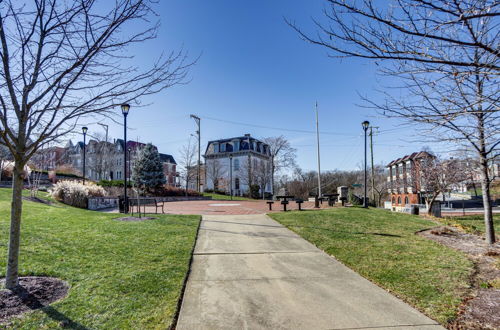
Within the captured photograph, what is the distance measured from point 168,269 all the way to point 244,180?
42.7 metres

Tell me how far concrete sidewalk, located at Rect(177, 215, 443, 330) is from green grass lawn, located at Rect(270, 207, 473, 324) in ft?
0.97

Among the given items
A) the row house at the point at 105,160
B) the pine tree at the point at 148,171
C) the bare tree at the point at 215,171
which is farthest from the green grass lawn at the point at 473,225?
the row house at the point at 105,160

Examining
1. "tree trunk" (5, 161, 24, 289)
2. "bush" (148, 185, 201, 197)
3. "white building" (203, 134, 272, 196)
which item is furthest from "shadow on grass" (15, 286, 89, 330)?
"white building" (203, 134, 272, 196)

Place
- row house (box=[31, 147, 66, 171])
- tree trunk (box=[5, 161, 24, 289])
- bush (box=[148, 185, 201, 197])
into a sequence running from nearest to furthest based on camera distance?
tree trunk (box=[5, 161, 24, 289]) < row house (box=[31, 147, 66, 171]) < bush (box=[148, 185, 201, 197])

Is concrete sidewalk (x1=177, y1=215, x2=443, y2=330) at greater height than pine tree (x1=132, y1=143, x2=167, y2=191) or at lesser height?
lesser

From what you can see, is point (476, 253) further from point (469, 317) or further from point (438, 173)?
point (438, 173)

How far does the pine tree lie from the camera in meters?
29.6

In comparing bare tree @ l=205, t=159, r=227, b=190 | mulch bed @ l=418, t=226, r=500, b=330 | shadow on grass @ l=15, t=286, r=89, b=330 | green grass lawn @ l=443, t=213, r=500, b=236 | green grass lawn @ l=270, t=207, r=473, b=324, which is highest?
bare tree @ l=205, t=159, r=227, b=190

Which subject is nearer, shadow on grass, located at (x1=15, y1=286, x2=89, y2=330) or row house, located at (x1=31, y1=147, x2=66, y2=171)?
shadow on grass, located at (x1=15, y1=286, x2=89, y2=330)

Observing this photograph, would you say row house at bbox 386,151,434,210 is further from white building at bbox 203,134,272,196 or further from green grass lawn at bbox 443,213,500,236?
white building at bbox 203,134,272,196

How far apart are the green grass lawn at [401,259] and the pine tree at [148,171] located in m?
23.4

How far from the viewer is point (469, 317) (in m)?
3.27

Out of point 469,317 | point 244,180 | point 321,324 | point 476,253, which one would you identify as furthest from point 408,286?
point 244,180

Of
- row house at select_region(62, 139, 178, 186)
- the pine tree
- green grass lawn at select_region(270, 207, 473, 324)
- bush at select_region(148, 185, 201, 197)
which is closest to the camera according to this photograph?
green grass lawn at select_region(270, 207, 473, 324)
